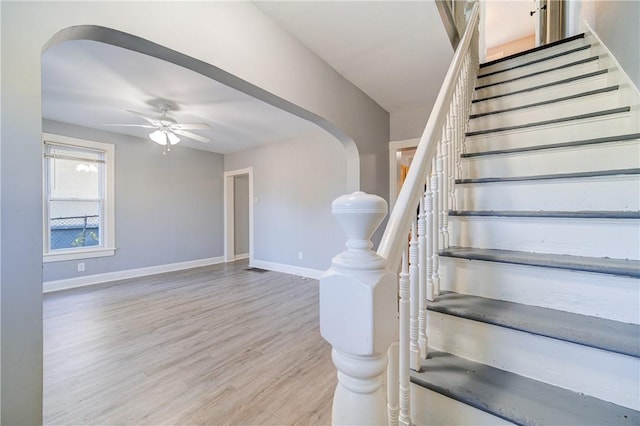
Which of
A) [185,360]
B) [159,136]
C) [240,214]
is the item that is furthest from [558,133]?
[240,214]

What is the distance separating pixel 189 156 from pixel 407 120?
426 cm

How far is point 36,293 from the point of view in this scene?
0.97 meters

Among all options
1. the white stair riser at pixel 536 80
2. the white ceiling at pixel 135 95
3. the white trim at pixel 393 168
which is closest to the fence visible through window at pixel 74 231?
the white ceiling at pixel 135 95

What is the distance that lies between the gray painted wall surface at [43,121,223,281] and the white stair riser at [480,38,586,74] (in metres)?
5.13

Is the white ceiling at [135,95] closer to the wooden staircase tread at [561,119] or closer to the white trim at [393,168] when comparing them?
the white trim at [393,168]

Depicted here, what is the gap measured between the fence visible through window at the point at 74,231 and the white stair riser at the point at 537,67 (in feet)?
18.8

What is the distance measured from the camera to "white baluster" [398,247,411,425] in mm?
777

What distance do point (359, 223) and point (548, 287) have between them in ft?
3.39

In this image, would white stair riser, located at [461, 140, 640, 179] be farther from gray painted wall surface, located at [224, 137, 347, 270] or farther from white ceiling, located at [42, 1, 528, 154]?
gray painted wall surface, located at [224, 137, 347, 270]

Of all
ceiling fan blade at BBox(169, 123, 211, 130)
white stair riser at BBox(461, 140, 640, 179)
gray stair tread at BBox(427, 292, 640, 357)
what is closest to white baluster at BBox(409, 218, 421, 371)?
gray stair tread at BBox(427, 292, 640, 357)

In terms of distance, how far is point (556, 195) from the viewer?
1.32 m

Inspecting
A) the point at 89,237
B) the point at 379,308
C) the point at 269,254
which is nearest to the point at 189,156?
the point at 89,237

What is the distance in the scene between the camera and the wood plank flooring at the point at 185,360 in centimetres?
153

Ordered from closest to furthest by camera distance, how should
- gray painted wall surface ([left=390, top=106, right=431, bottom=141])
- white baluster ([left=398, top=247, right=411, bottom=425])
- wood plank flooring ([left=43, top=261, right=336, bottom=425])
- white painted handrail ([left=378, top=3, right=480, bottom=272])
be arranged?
1. white painted handrail ([left=378, top=3, right=480, bottom=272])
2. white baluster ([left=398, top=247, right=411, bottom=425])
3. wood plank flooring ([left=43, top=261, right=336, bottom=425])
4. gray painted wall surface ([left=390, top=106, right=431, bottom=141])
